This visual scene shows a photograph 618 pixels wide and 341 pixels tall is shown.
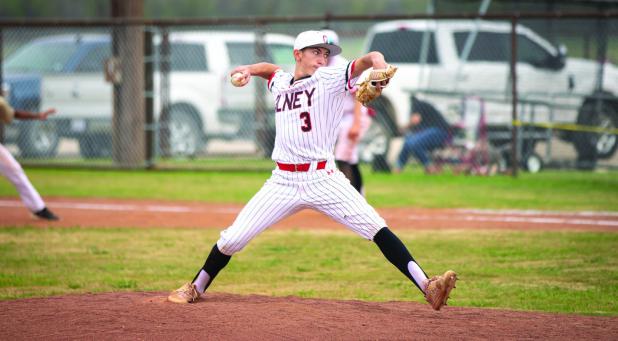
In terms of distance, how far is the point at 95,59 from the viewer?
63.7 feet

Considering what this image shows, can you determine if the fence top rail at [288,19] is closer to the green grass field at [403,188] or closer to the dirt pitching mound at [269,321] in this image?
the green grass field at [403,188]

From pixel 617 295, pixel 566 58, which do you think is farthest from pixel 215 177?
pixel 617 295

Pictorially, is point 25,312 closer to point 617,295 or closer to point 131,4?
point 617,295

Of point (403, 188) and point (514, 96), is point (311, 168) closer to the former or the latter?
point (403, 188)

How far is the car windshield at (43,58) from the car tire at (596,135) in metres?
10.4

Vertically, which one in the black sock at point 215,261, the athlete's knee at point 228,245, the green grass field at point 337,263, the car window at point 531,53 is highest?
the car window at point 531,53

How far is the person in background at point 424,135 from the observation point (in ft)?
54.9

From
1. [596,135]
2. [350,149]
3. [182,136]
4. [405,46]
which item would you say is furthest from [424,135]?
[350,149]

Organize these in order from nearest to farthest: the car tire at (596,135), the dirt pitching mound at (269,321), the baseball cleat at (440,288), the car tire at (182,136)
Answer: the dirt pitching mound at (269,321) < the baseball cleat at (440,288) < the car tire at (596,135) < the car tire at (182,136)

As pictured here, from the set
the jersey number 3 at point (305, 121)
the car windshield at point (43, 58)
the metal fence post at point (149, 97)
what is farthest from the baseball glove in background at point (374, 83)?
the car windshield at point (43, 58)

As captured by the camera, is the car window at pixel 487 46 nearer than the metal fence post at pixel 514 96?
No

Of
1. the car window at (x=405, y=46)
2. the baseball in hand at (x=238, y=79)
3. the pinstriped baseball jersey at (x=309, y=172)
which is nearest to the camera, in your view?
the pinstriped baseball jersey at (x=309, y=172)

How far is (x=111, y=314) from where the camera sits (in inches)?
243

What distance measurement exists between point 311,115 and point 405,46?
11478mm
